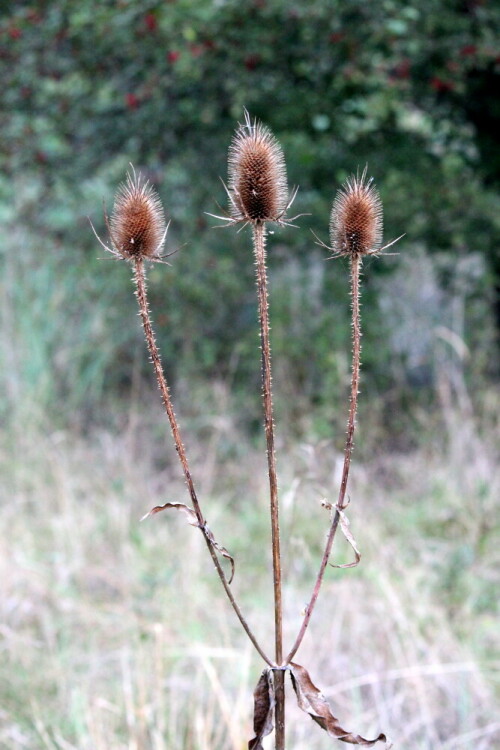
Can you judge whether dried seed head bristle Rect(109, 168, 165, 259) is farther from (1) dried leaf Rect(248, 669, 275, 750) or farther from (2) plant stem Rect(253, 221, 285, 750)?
(1) dried leaf Rect(248, 669, 275, 750)

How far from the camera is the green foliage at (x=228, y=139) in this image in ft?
15.2

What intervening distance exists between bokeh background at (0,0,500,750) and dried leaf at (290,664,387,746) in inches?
67.4

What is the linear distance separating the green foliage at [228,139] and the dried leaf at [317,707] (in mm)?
3620

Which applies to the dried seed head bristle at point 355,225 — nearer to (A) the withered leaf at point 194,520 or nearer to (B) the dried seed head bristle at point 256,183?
(B) the dried seed head bristle at point 256,183

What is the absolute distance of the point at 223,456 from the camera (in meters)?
5.52

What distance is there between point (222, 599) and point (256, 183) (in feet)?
8.86

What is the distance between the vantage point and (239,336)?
5.70m

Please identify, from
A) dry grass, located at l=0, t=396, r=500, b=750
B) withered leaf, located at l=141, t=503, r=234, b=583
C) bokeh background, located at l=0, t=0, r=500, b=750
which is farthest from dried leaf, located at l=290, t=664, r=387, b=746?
bokeh background, located at l=0, t=0, r=500, b=750

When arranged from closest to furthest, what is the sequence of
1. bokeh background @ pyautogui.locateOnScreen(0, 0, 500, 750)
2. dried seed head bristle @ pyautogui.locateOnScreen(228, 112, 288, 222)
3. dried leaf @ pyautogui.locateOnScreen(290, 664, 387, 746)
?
1. dried seed head bristle @ pyautogui.locateOnScreen(228, 112, 288, 222)
2. dried leaf @ pyautogui.locateOnScreen(290, 664, 387, 746)
3. bokeh background @ pyautogui.locateOnScreen(0, 0, 500, 750)

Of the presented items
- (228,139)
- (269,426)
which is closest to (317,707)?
(269,426)

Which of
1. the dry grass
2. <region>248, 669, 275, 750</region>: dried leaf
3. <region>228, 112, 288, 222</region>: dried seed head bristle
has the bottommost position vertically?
<region>248, 669, 275, 750</region>: dried leaf

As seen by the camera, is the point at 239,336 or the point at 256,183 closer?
the point at 256,183

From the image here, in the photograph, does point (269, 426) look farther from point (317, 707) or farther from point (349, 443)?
point (317, 707)

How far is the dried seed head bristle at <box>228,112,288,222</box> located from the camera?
3.88 ft
